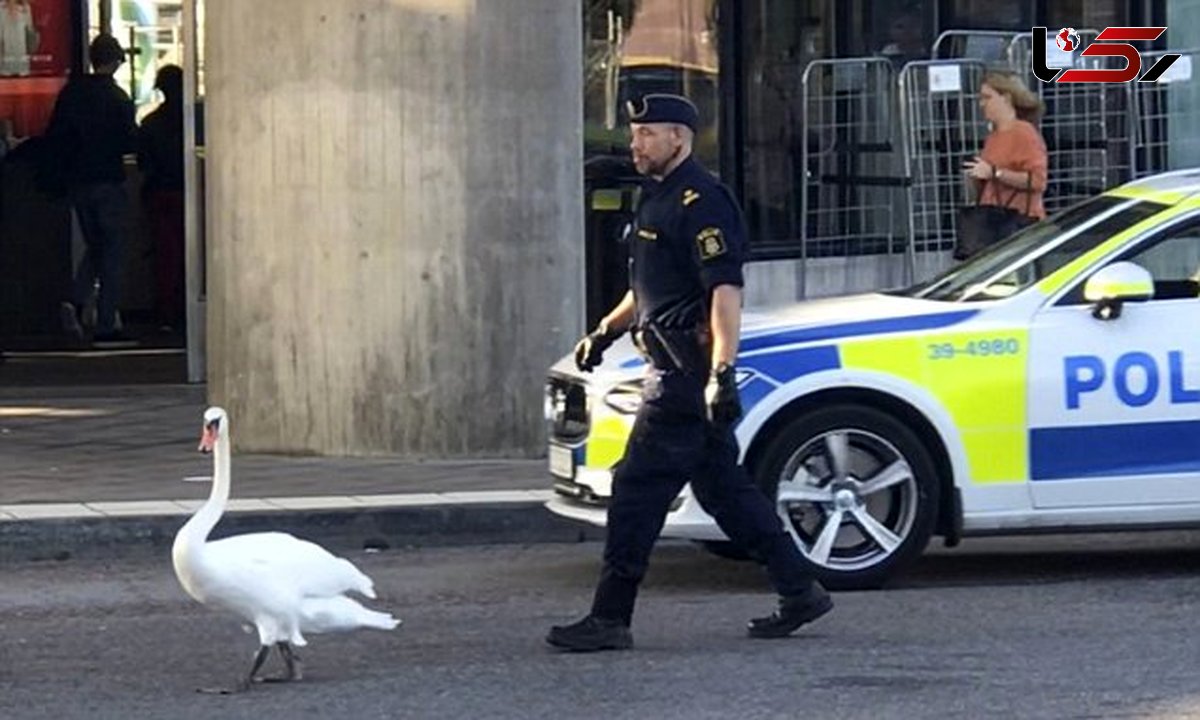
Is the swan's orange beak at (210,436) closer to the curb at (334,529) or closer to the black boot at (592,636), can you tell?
the black boot at (592,636)

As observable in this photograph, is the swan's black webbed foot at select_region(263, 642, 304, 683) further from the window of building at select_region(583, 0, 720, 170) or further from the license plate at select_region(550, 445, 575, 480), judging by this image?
the window of building at select_region(583, 0, 720, 170)

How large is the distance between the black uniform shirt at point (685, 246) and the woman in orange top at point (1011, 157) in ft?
16.6

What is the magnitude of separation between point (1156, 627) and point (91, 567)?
4.49 meters

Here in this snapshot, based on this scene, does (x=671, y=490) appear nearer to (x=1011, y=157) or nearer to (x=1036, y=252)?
(x=1036, y=252)

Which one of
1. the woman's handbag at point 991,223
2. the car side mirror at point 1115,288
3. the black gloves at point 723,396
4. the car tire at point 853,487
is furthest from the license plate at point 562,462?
the woman's handbag at point 991,223

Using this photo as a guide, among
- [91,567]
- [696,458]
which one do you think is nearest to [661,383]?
[696,458]

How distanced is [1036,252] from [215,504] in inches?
150

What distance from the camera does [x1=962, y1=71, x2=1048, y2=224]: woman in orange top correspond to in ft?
45.9

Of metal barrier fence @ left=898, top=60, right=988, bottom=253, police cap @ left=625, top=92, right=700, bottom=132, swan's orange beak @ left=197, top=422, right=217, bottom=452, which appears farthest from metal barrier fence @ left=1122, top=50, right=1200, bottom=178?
swan's orange beak @ left=197, top=422, right=217, bottom=452

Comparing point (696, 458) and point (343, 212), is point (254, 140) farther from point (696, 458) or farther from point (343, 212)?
point (696, 458)

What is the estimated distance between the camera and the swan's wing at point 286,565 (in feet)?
27.7

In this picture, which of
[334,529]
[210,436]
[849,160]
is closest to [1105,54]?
[849,160]

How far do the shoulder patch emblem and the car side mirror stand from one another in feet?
6.57

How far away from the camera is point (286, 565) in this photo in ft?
27.9
